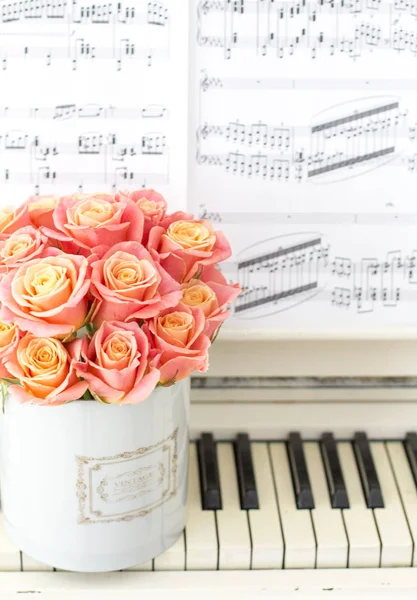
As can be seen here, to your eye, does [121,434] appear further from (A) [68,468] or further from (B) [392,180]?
A: (B) [392,180]

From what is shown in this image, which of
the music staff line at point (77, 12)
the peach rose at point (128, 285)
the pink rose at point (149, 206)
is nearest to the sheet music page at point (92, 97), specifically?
the music staff line at point (77, 12)

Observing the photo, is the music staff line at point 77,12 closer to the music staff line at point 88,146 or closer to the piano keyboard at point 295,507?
the music staff line at point 88,146

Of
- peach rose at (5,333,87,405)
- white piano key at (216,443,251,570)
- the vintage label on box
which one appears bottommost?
white piano key at (216,443,251,570)

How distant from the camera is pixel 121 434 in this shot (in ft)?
2.94

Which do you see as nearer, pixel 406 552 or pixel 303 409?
pixel 406 552

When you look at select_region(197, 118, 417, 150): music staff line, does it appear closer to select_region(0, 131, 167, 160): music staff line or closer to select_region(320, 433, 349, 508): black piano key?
select_region(0, 131, 167, 160): music staff line

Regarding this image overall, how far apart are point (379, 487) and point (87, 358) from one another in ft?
1.57

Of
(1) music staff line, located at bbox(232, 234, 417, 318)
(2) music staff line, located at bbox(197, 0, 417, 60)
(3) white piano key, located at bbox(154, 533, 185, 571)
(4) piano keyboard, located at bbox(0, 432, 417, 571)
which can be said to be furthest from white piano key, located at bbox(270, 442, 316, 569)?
(2) music staff line, located at bbox(197, 0, 417, 60)

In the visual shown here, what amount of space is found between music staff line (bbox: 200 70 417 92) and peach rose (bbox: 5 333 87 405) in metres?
0.41

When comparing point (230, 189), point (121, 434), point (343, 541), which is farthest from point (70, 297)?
point (343, 541)

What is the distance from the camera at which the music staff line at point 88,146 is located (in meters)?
1.06

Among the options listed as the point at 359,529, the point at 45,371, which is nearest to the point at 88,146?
the point at 45,371

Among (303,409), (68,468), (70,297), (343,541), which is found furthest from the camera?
(303,409)

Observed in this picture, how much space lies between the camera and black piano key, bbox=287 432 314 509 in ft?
3.53
